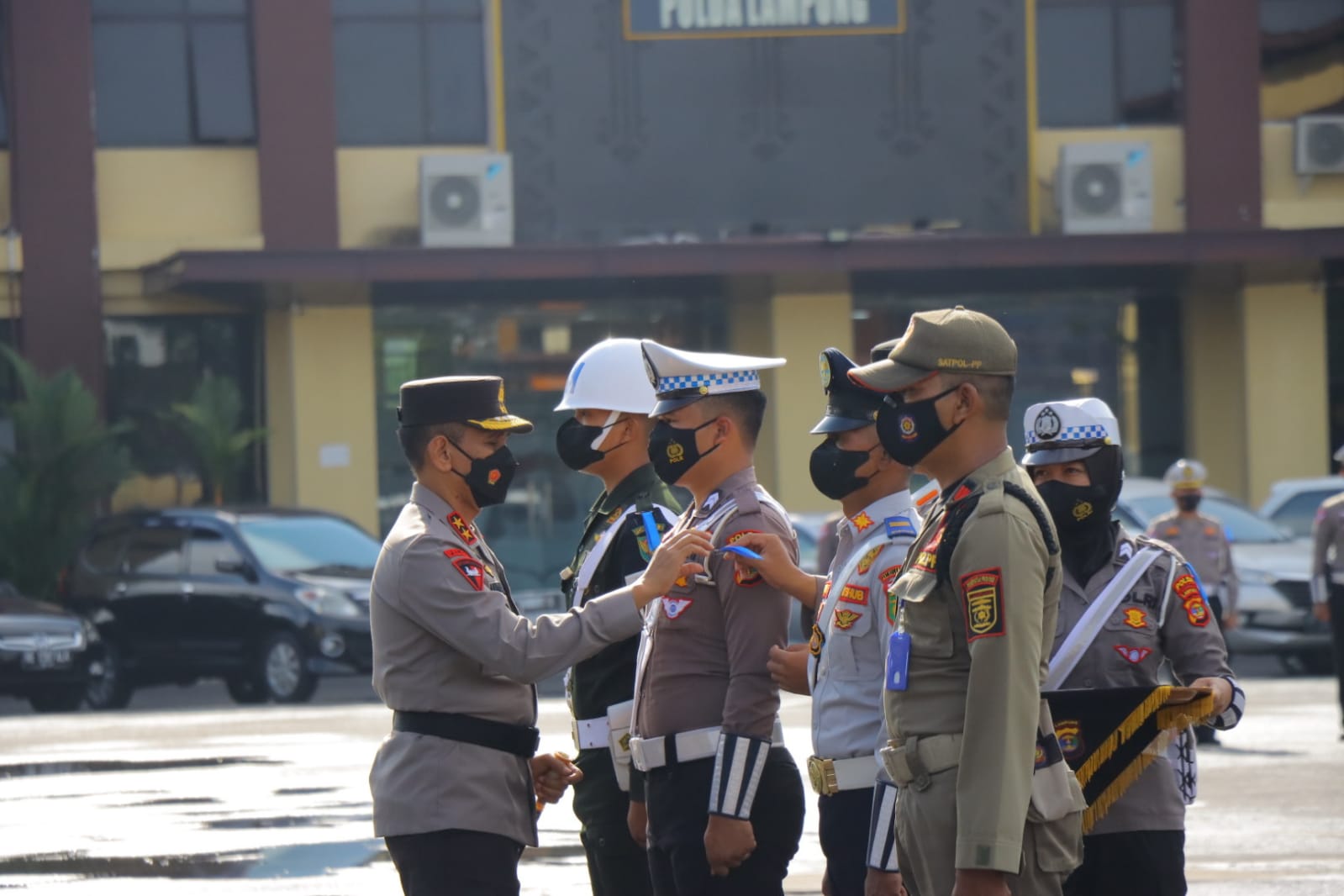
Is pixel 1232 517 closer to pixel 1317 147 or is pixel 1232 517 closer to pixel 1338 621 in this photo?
pixel 1338 621

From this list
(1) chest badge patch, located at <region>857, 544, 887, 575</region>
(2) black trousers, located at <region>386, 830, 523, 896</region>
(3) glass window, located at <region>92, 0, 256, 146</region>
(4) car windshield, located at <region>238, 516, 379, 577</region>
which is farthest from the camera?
(3) glass window, located at <region>92, 0, 256, 146</region>

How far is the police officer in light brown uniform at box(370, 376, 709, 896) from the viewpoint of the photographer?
5.30m

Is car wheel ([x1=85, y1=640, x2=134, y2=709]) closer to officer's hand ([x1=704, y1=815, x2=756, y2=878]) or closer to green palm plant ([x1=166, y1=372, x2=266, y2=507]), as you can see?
green palm plant ([x1=166, y1=372, x2=266, y2=507])

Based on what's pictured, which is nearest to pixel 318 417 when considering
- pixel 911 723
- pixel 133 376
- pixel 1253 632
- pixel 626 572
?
pixel 133 376

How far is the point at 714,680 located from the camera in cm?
561

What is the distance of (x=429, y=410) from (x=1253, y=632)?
49.3 feet

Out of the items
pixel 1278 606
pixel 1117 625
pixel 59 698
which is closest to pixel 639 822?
pixel 1117 625

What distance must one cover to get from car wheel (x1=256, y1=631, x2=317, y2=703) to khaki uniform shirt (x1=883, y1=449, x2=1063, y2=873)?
1461 centimetres

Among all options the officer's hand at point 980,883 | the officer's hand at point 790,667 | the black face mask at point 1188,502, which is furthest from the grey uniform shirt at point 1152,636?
the black face mask at point 1188,502

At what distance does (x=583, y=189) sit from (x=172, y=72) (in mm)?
5338

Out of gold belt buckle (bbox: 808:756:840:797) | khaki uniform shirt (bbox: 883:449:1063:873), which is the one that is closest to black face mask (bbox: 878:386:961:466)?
khaki uniform shirt (bbox: 883:449:1063:873)

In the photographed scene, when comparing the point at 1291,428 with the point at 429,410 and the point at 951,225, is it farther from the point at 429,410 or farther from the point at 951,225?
the point at 429,410

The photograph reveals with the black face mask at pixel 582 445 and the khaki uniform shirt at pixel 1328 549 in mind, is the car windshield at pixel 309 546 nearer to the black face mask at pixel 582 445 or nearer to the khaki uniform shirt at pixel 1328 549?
the khaki uniform shirt at pixel 1328 549

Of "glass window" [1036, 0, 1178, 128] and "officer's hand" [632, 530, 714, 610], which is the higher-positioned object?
"glass window" [1036, 0, 1178, 128]
